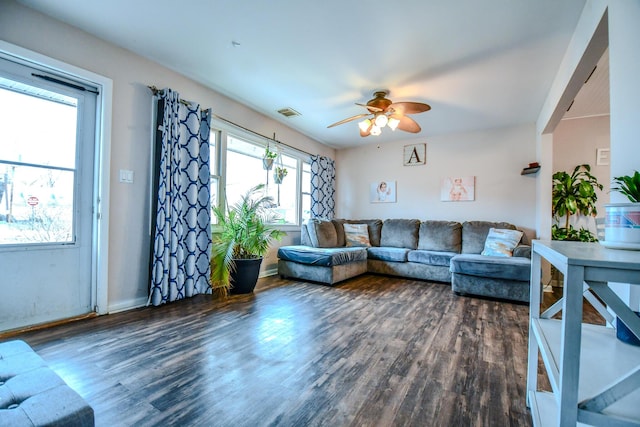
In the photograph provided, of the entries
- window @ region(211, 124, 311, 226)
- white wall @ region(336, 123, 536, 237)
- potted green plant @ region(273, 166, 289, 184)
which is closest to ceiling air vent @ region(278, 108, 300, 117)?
window @ region(211, 124, 311, 226)

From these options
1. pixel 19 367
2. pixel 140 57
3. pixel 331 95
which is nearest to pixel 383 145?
pixel 331 95

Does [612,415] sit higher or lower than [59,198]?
lower

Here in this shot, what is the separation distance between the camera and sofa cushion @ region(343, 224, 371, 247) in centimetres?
515

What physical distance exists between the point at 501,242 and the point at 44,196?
205 inches

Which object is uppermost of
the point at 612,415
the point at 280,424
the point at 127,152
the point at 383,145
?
the point at 383,145

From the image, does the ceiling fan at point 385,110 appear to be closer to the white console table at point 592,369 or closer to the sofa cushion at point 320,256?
the sofa cushion at point 320,256

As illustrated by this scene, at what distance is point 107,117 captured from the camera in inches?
102

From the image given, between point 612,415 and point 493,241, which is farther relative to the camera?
point 493,241

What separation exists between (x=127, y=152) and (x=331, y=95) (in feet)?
7.77

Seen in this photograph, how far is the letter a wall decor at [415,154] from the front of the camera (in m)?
5.31

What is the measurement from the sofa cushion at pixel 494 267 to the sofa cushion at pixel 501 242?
1.11ft

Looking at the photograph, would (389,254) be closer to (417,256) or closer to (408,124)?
(417,256)

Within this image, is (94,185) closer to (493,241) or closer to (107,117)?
(107,117)

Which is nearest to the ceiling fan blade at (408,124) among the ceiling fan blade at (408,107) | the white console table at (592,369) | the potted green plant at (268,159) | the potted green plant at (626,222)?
the ceiling fan blade at (408,107)
